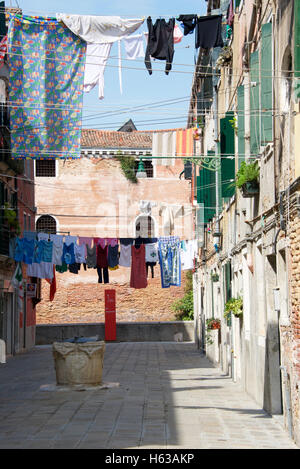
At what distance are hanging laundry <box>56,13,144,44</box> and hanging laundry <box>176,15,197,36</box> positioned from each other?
0.89 metres

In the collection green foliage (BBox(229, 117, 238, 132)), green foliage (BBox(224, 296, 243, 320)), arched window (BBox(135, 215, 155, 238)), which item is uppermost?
arched window (BBox(135, 215, 155, 238))

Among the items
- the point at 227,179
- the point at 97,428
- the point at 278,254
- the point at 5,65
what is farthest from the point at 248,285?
the point at 5,65

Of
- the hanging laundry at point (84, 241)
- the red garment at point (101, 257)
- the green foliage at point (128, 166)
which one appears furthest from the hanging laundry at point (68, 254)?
the green foliage at point (128, 166)

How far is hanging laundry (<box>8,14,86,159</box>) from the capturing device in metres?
14.9

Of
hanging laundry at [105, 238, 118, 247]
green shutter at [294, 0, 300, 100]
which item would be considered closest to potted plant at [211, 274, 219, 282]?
hanging laundry at [105, 238, 118, 247]

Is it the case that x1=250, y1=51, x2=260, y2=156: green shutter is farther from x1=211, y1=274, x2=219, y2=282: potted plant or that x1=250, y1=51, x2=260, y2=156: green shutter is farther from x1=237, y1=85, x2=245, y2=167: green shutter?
x1=211, y1=274, x2=219, y2=282: potted plant

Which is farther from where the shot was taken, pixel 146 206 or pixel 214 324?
pixel 146 206

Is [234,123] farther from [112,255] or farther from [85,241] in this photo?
[112,255]

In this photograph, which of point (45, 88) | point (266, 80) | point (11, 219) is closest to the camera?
point (266, 80)

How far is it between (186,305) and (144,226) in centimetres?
578

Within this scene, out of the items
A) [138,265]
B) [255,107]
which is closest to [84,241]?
[138,265]

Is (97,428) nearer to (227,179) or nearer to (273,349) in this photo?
(273,349)

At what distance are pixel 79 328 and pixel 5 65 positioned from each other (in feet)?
53.3

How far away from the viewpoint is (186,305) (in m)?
41.5
